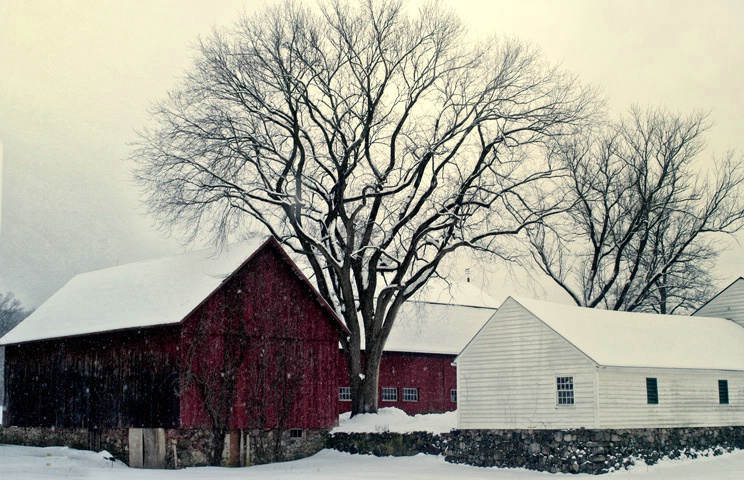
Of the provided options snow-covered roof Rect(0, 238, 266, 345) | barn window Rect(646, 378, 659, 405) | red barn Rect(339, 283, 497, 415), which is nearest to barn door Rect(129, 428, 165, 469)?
snow-covered roof Rect(0, 238, 266, 345)

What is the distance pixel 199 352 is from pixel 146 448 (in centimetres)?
363

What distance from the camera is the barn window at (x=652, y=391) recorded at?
96.8 ft

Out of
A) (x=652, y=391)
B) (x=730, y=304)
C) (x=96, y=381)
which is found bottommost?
(x=652, y=391)

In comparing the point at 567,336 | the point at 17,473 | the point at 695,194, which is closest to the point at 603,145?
the point at 695,194

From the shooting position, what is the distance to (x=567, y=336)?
29.0 metres

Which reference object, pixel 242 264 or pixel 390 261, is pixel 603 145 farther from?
pixel 242 264

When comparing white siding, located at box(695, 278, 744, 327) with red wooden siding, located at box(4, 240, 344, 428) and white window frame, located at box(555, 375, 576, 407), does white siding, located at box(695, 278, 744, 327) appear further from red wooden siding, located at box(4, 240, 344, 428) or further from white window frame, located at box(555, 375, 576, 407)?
red wooden siding, located at box(4, 240, 344, 428)

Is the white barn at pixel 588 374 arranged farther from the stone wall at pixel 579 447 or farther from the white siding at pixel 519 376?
the stone wall at pixel 579 447

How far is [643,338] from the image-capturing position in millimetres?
31891

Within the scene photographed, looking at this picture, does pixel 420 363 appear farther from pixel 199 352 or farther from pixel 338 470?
pixel 199 352

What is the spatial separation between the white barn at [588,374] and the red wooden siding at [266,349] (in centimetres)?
548

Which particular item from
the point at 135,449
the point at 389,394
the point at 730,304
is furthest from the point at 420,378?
the point at 135,449

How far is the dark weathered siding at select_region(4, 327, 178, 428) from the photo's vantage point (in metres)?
30.2

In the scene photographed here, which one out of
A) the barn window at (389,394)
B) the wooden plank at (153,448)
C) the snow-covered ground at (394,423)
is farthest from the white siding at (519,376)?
the barn window at (389,394)
